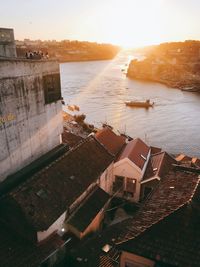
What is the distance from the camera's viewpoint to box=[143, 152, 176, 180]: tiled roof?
2889 cm

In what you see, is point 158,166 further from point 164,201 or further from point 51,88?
point 51,88

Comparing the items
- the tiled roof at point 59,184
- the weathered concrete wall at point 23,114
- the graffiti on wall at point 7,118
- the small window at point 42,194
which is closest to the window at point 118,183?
the tiled roof at point 59,184

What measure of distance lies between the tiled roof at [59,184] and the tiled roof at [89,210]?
52.5 inches

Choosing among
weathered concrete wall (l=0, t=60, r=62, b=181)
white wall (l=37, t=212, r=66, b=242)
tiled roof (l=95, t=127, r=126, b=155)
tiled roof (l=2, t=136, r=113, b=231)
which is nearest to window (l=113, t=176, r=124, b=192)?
tiled roof (l=2, t=136, r=113, b=231)

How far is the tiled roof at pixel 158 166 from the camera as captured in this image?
2889 cm

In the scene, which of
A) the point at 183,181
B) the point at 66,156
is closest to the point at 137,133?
the point at 66,156

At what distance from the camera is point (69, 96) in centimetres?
10150

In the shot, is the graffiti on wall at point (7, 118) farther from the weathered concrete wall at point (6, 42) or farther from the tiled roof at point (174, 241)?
the tiled roof at point (174, 241)

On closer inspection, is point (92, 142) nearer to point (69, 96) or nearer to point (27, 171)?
point (27, 171)

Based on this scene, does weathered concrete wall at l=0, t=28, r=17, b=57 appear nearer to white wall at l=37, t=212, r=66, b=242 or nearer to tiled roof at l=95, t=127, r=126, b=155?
white wall at l=37, t=212, r=66, b=242

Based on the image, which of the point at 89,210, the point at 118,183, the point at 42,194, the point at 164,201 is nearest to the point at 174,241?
the point at 164,201

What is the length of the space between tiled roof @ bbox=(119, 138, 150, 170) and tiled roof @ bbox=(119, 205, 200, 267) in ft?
47.0

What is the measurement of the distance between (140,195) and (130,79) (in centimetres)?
12228

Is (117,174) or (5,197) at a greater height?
(5,197)
